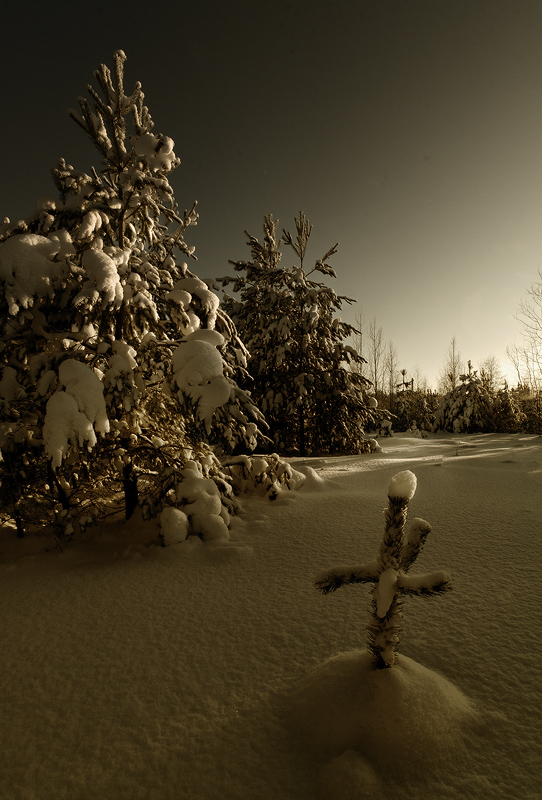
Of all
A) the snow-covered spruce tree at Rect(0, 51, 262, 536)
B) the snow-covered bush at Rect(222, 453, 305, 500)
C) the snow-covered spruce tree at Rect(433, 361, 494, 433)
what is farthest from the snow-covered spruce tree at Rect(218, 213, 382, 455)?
the snow-covered spruce tree at Rect(433, 361, 494, 433)

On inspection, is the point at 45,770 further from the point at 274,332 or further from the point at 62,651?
the point at 274,332

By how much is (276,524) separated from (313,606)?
150 centimetres

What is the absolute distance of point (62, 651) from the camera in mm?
2043

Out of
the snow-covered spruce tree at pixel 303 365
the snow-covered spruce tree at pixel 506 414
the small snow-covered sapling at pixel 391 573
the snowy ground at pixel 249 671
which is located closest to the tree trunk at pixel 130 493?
the snowy ground at pixel 249 671

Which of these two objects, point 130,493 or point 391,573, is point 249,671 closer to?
point 391,573

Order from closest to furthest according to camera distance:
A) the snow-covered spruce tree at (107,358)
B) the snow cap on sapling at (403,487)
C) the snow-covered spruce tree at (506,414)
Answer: the snow cap on sapling at (403,487) < the snow-covered spruce tree at (107,358) < the snow-covered spruce tree at (506,414)

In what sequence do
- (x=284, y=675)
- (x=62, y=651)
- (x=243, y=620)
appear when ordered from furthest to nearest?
(x=243, y=620) < (x=62, y=651) < (x=284, y=675)

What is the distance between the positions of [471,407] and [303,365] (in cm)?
1030

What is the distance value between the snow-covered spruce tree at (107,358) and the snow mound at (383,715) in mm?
1896

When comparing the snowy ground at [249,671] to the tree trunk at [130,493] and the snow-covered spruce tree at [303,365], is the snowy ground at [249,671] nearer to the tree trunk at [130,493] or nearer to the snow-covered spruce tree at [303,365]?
the tree trunk at [130,493]

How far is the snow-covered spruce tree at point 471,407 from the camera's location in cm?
1573

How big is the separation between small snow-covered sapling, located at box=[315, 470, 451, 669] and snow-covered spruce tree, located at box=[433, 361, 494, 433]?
635 inches

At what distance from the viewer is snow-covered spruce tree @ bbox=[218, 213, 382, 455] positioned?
8.51m

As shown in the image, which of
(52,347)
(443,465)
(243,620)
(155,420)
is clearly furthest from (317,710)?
(443,465)
